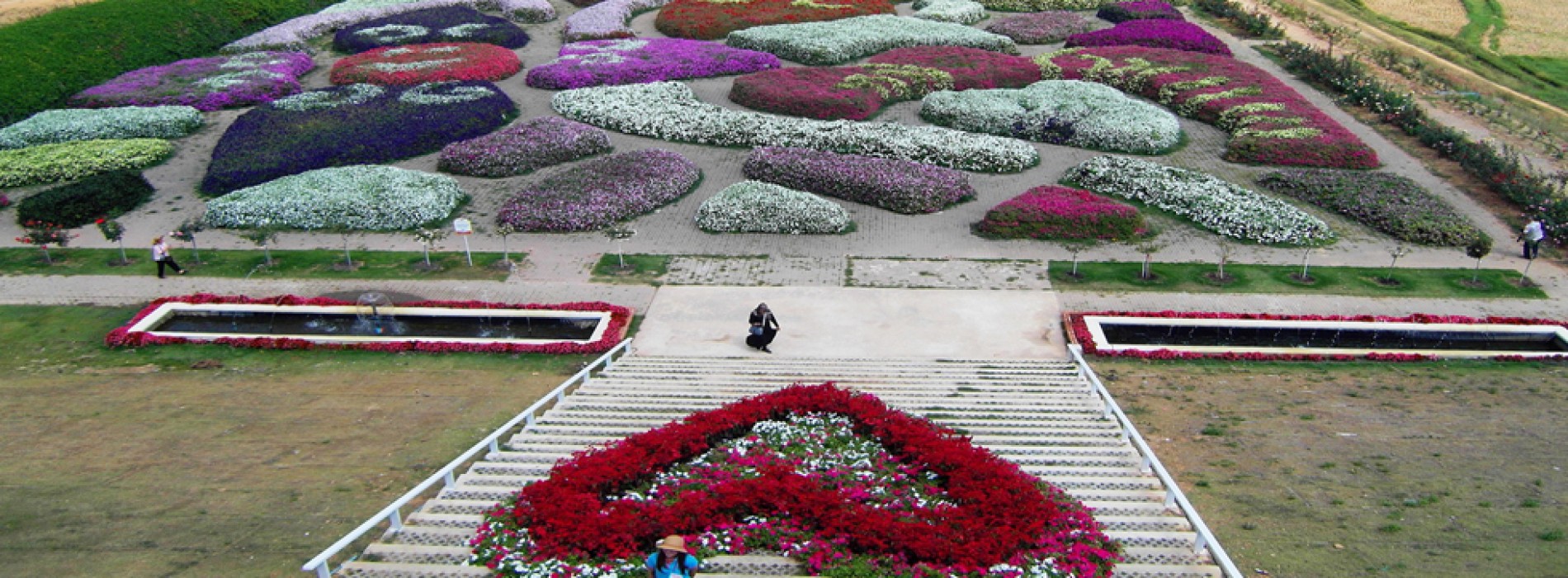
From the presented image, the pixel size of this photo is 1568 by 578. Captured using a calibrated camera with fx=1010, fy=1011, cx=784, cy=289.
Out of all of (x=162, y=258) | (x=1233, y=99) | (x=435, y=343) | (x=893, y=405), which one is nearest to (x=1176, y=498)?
(x=893, y=405)

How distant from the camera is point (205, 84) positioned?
34.5m

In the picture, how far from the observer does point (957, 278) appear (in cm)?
2117

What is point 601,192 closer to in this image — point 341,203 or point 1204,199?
point 341,203

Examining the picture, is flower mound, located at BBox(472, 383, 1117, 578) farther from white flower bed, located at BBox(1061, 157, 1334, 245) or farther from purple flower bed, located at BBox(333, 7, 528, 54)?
purple flower bed, located at BBox(333, 7, 528, 54)

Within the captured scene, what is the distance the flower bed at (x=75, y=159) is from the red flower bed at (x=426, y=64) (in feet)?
24.9

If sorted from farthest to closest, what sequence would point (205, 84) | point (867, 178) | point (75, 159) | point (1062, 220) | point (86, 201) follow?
point (205, 84) < point (75, 159) < point (867, 178) < point (86, 201) < point (1062, 220)

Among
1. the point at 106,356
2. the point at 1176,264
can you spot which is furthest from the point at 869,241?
the point at 106,356

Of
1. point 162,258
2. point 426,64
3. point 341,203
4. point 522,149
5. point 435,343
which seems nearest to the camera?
point 435,343

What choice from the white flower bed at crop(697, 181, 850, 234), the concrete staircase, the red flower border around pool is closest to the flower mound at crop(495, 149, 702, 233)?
the white flower bed at crop(697, 181, 850, 234)

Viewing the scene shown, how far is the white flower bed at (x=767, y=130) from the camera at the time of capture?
27.5 metres

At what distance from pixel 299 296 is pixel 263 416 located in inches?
241

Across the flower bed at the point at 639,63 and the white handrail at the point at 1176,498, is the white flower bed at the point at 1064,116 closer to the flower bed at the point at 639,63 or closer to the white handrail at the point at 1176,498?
the flower bed at the point at 639,63

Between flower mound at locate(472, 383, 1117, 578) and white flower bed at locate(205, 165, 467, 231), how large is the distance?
47.8 ft

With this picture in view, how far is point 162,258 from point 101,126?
12658 mm
